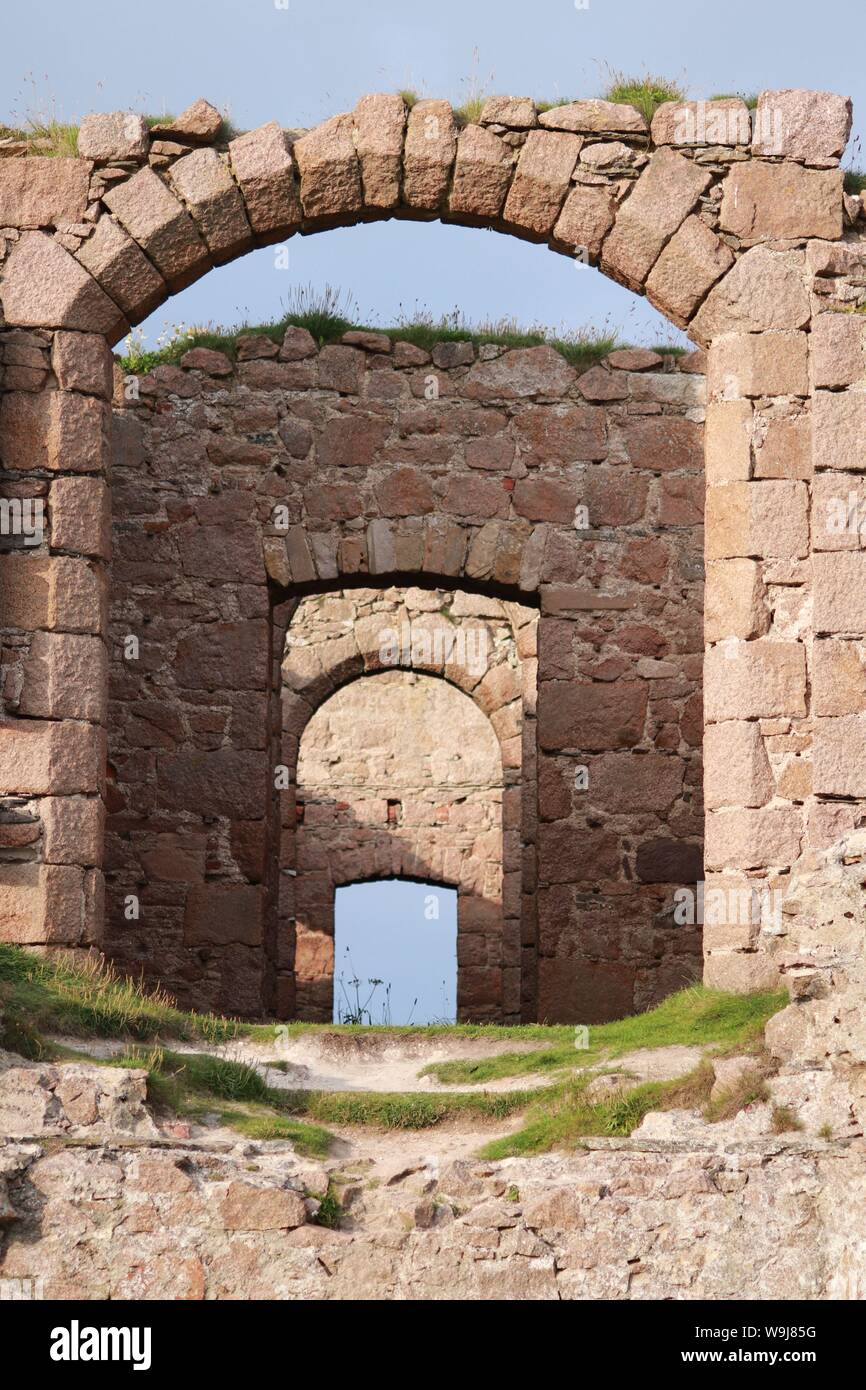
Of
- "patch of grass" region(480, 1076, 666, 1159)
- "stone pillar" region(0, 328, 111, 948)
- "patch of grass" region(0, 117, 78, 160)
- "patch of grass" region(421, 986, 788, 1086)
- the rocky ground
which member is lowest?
the rocky ground

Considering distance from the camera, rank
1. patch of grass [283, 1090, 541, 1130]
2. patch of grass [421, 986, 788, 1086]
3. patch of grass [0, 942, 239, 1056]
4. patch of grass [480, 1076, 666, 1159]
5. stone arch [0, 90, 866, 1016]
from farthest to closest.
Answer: stone arch [0, 90, 866, 1016]
patch of grass [421, 986, 788, 1086]
patch of grass [0, 942, 239, 1056]
patch of grass [283, 1090, 541, 1130]
patch of grass [480, 1076, 666, 1159]

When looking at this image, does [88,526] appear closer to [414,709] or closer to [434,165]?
[434,165]

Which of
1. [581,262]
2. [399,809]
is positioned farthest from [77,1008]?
[399,809]

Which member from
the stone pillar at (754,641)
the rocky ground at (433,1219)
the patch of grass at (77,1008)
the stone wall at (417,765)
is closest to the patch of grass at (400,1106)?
the rocky ground at (433,1219)

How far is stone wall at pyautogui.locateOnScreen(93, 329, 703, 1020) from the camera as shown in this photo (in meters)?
10.2

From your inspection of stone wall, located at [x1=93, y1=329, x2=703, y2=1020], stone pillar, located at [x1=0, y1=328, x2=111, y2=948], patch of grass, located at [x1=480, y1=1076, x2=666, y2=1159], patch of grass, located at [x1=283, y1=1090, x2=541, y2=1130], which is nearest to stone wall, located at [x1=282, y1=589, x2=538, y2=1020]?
stone wall, located at [x1=93, y1=329, x2=703, y2=1020]

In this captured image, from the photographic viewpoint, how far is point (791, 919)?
6941 mm

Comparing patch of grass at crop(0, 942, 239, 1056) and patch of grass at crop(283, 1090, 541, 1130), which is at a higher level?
patch of grass at crop(0, 942, 239, 1056)

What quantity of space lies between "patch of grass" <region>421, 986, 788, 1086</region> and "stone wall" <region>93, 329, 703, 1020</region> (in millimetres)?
3022

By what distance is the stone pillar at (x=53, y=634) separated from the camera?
762cm

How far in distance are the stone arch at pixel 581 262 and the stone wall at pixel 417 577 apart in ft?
7.49

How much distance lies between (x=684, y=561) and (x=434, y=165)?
3380mm

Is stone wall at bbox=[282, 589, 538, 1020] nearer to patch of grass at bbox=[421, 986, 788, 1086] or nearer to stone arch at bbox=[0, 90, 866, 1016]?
stone arch at bbox=[0, 90, 866, 1016]

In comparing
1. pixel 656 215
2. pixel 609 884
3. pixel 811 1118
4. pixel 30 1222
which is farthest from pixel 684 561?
pixel 30 1222
